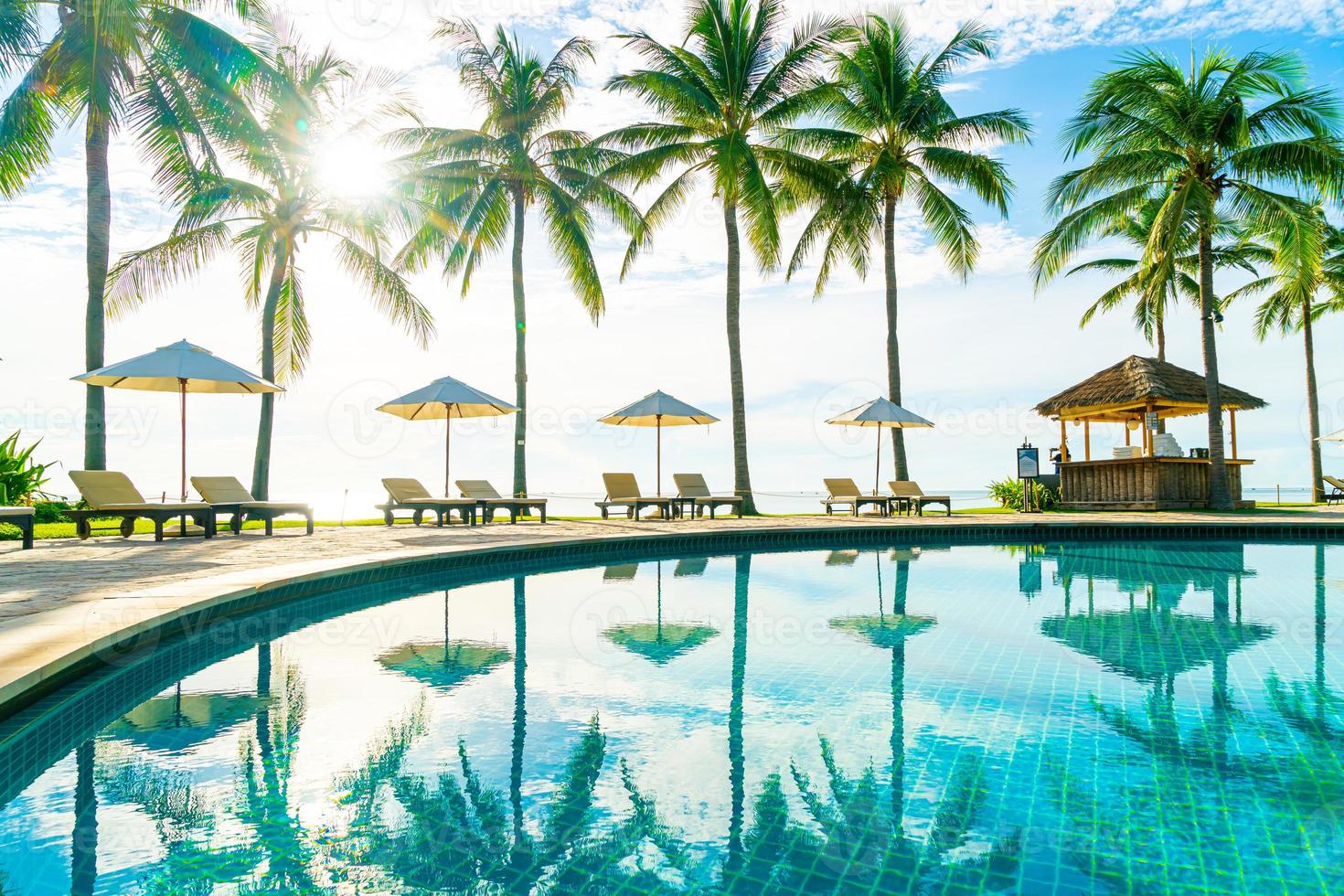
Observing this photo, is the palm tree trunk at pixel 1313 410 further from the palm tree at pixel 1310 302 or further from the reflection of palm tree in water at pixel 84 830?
the reflection of palm tree in water at pixel 84 830

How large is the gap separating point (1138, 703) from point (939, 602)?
3.24 meters

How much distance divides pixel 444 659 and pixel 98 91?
12466 mm

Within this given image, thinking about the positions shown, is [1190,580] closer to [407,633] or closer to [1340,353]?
[407,633]

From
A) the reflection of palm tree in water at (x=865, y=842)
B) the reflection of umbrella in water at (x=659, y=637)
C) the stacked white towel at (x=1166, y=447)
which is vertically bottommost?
the reflection of palm tree in water at (x=865, y=842)

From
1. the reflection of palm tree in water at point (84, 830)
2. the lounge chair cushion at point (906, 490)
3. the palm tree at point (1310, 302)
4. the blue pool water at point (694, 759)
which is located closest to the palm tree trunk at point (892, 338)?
the lounge chair cushion at point (906, 490)

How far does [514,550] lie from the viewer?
10141mm

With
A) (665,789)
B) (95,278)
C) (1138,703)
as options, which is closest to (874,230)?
(95,278)

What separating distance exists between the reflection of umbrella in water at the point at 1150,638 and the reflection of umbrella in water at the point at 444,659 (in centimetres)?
384

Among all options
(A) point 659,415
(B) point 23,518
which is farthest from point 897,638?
(A) point 659,415

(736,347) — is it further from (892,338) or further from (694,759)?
(694,759)

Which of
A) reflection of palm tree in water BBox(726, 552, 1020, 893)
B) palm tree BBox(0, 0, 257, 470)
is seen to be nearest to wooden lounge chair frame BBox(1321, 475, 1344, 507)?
reflection of palm tree in water BBox(726, 552, 1020, 893)

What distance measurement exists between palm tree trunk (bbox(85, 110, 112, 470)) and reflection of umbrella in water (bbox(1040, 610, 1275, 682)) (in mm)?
13420

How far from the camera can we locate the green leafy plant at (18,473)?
41.6 ft

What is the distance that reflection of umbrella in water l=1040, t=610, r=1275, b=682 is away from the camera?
5.22m
